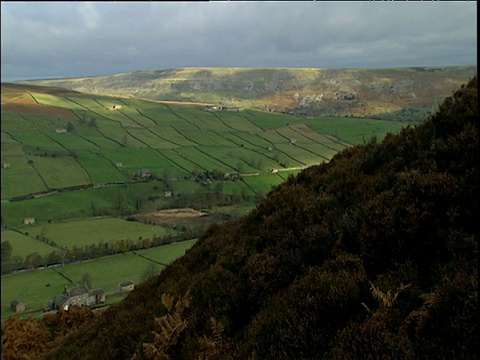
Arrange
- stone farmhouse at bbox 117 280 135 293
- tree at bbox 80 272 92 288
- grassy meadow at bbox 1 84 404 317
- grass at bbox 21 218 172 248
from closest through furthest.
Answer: stone farmhouse at bbox 117 280 135 293 < tree at bbox 80 272 92 288 < grassy meadow at bbox 1 84 404 317 < grass at bbox 21 218 172 248

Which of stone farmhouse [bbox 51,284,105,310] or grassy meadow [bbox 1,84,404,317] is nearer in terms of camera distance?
stone farmhouse [bbox 51,284,105,310]

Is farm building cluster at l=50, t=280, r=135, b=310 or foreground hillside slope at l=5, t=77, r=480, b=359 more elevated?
foreground hillside slope at l=5, t=77, r=480, b=359

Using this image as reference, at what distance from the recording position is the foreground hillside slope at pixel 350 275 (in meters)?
4.50

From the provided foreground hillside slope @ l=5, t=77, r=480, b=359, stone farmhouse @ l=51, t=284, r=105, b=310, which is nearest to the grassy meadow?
stone farmhouse @ l=51, t=284, r=105, b=310

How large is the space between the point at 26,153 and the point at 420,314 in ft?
220

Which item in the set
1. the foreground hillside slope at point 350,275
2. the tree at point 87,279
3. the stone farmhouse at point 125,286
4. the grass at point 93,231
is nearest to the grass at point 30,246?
the grass at point 93,231

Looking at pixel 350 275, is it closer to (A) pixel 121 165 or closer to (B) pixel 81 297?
(B) pixel 81 297

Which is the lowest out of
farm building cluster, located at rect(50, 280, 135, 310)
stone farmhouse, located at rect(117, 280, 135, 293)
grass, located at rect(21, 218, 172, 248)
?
grass, located at rect(21, 218, 172, 248)

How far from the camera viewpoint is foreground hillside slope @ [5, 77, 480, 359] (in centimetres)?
450

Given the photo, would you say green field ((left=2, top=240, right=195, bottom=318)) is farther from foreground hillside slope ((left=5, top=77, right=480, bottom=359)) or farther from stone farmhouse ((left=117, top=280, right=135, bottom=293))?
foreground hillside slope ((left=5, top=77, right=480, bottom=359))

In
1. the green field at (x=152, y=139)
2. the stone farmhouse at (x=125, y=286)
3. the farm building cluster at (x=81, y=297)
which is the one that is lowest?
the stone farmhouse at (x=125, y=286)

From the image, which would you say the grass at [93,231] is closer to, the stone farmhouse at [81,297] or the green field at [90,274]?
the green field at [90,274]

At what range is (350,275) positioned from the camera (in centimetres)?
571

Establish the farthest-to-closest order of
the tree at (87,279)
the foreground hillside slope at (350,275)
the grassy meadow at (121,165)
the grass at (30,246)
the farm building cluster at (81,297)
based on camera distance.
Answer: the grassy meadow at (121,165) → the grass at (30,246) → the tree at (87,279) → the farm building cluster at (81,297) → the foreground hillside slope at (350,275)
